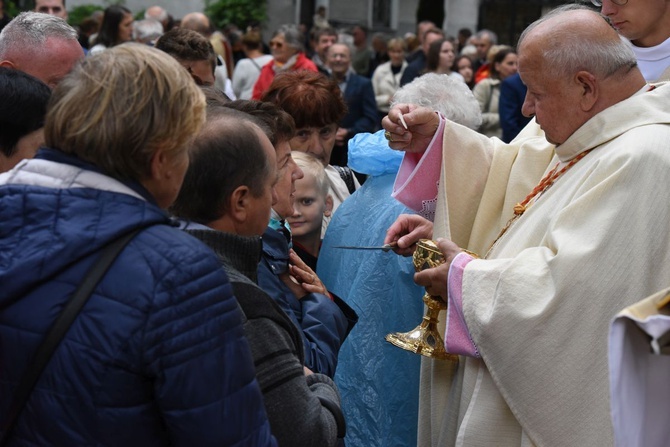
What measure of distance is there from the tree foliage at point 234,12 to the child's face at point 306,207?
677 inches

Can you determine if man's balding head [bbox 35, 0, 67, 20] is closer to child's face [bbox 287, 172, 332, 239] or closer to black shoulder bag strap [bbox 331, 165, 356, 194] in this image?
black shoulder bag strap [bbox 331, 165, 356, 194]

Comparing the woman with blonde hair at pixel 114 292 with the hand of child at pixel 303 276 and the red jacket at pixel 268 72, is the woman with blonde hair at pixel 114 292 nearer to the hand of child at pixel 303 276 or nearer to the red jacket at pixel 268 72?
the hand of child at pixel 303 276

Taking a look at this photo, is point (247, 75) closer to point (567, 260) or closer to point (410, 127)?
point (410, 127)

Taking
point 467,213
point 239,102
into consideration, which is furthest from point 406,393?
point 239,102

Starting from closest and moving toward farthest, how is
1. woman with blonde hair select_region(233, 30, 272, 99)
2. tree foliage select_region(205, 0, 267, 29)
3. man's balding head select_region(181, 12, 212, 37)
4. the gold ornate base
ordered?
the gold ornate base → man's balding head select_region(181, 12, 212, 37) → woman with blonde hair select_region(233, 30, 272, 99) → tree foliage select_region(205, 0, 267, 29)

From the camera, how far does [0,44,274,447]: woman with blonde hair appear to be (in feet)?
5.83

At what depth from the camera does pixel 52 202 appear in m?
1.82

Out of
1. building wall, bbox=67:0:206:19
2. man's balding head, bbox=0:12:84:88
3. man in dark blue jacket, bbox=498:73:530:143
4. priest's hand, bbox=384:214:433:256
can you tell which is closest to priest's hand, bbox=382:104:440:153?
priest's hand, bbox=384:214:433:256

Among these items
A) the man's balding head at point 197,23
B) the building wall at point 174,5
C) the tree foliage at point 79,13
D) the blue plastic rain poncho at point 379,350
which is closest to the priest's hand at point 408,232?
the blue plastic rain poncho at point 379,350

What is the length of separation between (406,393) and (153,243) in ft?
6.62

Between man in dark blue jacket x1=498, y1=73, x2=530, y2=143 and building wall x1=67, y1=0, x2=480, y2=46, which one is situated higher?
man in dark blue jacket x1=498, y1=73, x2=530, y2=143

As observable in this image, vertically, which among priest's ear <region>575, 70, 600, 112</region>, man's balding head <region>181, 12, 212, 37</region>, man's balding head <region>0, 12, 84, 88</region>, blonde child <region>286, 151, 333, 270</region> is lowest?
man's balding head <region>181, 12, 212, 37</region>

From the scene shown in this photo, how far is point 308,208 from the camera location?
12.5 ft

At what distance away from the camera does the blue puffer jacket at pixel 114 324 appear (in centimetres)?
177
